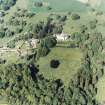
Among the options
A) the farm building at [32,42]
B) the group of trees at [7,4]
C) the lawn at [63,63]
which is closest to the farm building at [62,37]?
the farm building at [32,42]

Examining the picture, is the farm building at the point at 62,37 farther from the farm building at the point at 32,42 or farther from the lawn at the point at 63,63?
the lawn at the point at 63,63

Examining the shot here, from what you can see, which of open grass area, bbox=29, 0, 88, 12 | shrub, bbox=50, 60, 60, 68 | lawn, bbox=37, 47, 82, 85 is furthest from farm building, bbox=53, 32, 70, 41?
open grass area, bbox=29, 0, 88, 12

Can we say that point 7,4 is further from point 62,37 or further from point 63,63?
point 63,63

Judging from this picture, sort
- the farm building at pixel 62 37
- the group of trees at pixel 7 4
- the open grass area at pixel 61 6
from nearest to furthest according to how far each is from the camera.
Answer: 1. the farm building at pixel 62 37
2. the open grass area at pixel 61 6
3. the group of trees at pixel 7 4

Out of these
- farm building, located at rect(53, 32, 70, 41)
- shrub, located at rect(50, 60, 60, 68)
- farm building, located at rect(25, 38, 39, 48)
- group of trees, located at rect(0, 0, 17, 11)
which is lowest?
shrub, located at rect(50, 60, 60, 68)

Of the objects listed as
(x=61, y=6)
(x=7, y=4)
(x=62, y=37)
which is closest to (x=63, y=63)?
(x=62, y=37)

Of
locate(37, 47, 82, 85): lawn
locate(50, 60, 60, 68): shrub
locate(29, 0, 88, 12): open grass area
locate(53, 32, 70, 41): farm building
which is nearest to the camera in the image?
locate(37, 47, 82, 85): lawn

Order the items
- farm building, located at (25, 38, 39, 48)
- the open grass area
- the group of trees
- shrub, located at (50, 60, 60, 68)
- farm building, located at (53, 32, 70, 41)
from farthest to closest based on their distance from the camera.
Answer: the group of trees < the open grass area < farm building, located at (53, 32, 70, 41) < farm building, located at (25, 38, 39, 48) < shrub, located at (50, 60, 60, 68)

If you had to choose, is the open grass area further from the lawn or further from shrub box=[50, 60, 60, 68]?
shrub box=[50, 60, 60, 68]
